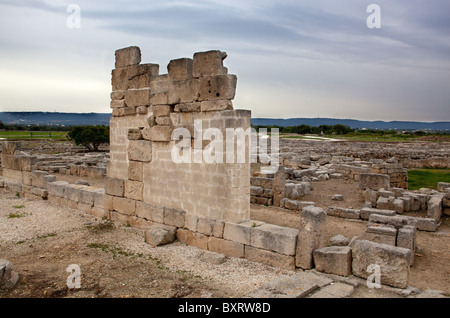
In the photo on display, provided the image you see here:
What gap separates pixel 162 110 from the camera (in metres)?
9.26

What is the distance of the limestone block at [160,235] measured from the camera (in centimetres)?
854

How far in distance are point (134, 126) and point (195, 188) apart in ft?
9.46

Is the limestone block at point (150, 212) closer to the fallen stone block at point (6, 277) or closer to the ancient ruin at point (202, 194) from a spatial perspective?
the ancient ruin at point (202, 194)

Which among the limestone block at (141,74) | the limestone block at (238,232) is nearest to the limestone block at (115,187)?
the limestone block at (141,74)

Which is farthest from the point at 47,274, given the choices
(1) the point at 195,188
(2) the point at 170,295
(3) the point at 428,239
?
(3) the point at 428,239

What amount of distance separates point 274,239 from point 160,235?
2859mm

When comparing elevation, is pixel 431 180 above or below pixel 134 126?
below

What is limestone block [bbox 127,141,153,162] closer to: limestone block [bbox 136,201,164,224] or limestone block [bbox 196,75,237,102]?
limestone block [bbox 136,201,164,224]

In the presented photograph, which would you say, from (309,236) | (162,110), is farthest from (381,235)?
(162,110)

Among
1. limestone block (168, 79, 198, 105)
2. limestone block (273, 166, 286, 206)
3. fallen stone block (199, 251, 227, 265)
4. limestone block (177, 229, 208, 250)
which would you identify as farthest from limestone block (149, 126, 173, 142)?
limestone block (273, 166, 286, 206)

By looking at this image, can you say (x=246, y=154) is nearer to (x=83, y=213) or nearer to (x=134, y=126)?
(x=134, y=126)

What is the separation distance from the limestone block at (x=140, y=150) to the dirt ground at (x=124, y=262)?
1.99 meters
